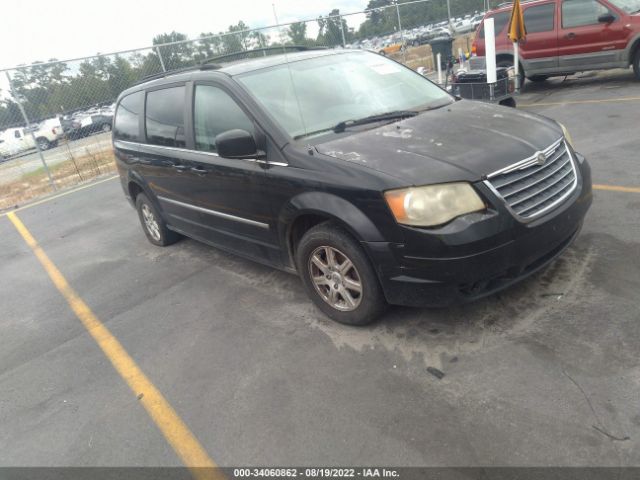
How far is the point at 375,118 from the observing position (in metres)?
3.63

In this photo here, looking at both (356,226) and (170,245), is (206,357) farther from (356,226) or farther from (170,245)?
(170,245)

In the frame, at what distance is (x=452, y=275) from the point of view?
275 centimetres

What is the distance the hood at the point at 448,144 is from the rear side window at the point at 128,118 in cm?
289

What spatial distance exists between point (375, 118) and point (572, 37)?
8597 millimetres

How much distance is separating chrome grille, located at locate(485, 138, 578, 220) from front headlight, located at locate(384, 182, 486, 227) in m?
0.15

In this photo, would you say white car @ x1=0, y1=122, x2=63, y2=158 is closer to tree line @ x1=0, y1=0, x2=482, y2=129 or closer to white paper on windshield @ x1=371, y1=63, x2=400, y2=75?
tree line @ x1=0, y1=0, x2=482, y2=129

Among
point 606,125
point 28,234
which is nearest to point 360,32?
point 606,125

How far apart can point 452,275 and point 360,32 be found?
50.0 feet

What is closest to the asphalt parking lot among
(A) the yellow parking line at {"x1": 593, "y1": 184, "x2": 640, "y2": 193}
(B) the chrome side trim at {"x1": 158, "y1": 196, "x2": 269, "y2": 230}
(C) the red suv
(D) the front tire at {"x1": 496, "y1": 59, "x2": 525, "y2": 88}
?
(A) the yellow parking line at {"x1": 593, "y1": 184, "x2": 640, "y2": 193}

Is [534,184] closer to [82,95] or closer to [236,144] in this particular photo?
[236,144]

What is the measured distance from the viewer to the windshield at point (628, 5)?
368 inches

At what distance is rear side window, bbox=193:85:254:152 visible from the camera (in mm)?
3654

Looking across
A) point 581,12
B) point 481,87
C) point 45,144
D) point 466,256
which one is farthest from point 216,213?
point 45,144

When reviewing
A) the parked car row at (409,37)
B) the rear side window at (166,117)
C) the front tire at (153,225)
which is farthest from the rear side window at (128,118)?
the parked car row at (409,37)
